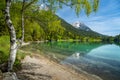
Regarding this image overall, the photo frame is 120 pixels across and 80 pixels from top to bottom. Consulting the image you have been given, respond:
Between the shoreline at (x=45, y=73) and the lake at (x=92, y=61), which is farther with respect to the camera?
the lake at (x=92, y=61)

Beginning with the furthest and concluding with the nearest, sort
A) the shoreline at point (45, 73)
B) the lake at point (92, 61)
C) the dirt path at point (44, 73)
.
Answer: the lake at point (92, 61)
the shoreline at point (45, 73)
the dirt path at point (44, 73)

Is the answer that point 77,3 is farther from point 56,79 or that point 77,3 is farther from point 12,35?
point 56,79

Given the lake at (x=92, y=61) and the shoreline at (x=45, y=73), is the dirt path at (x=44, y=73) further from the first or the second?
the lake at (x=92, y=61)

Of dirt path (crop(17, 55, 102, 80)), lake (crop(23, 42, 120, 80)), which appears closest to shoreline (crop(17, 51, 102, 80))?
dirt path (crop(17, 55, 102, 80))

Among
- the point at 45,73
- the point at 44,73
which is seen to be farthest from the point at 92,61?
the point at 44,73

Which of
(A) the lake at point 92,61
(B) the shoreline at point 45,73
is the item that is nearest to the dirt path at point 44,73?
(B) the shoreline at point 45,73

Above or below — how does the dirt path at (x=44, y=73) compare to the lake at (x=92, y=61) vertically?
above

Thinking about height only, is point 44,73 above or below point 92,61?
above

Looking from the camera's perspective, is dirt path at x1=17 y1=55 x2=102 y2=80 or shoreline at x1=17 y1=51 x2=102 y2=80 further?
shoreline at x1=17 y1=51 x2=102 y2=80

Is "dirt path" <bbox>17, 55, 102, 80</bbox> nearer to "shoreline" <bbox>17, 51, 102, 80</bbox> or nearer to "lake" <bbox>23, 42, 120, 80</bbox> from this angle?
"shoreline" <bbox>17, 51, 102, 80</bbox>

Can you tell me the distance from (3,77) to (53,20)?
6228 millimetres

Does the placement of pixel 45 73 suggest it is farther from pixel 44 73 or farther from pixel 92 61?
pixel 92 61

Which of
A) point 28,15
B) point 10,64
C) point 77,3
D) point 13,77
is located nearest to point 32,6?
point 28,15

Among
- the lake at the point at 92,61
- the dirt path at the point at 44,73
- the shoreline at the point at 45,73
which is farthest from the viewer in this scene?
the lake at the point at 92,61
